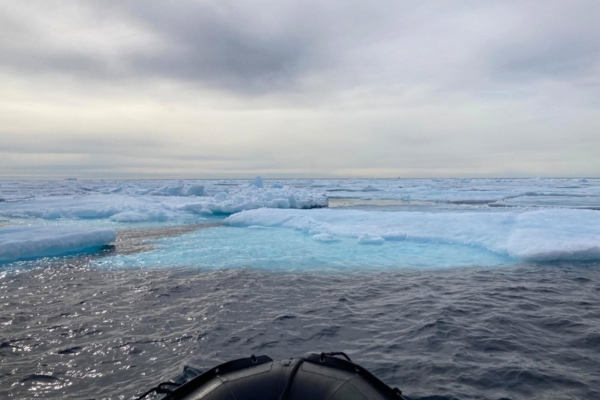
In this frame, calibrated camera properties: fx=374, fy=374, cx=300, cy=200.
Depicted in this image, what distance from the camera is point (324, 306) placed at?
667cm

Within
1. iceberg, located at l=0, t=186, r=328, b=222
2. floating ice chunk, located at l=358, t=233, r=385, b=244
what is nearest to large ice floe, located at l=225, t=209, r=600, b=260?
floating ice chunk, located at l=358, t=233, r=385, b=244

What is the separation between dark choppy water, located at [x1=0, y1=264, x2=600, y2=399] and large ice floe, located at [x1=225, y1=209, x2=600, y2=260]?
1.48 meters

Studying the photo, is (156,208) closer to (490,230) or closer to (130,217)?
(130,217)

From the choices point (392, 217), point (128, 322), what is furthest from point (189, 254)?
point (392, 217)

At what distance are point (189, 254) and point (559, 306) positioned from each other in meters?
9.43

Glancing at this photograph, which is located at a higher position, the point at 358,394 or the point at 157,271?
the point at 358,394

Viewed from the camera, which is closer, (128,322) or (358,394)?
(358,394)

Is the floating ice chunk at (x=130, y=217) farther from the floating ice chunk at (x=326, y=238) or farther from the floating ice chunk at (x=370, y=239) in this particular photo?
the floating ice chunk at (x=370, y=239)

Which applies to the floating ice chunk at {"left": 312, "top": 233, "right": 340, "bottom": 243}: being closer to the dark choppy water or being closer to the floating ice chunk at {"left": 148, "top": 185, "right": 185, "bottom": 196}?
the dark choppy water

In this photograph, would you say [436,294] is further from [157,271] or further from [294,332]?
[157,271]

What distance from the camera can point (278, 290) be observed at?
25.3ft

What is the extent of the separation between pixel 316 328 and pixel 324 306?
0.98 meters

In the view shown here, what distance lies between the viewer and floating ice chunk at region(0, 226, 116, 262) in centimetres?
1097

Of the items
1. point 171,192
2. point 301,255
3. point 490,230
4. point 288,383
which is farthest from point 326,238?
point 171,192
